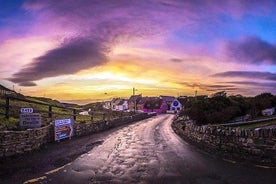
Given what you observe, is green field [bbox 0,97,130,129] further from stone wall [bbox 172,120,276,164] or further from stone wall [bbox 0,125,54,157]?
stone wall [bbox 172,120,276,164]

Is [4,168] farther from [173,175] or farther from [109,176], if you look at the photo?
[173,175]

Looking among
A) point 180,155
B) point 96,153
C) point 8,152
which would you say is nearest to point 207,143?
point 180,155

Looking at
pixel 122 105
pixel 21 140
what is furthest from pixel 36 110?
pixel 122 105

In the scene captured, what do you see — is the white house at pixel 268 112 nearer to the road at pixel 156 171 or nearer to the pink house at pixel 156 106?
the road at pixel 156 171

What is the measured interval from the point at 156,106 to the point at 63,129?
123035 millimetres

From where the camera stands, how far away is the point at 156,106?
144 metres

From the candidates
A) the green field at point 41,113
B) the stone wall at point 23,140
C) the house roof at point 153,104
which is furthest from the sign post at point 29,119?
the house roof at point 153,104

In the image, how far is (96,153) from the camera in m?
16.4

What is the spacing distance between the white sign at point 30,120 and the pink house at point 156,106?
402 ft

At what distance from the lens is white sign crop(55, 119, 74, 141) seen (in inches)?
822

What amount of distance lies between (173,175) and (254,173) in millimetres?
2487

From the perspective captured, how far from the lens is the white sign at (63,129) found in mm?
20867

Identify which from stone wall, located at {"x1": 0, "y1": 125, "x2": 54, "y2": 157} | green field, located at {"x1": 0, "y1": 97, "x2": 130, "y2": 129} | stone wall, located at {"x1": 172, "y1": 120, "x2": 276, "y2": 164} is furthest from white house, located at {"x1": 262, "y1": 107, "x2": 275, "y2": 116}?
stone wall, located at {"x1": 0, "y1": 125, "x2": 54, "y2": 157}

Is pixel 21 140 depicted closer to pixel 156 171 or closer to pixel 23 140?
pixel 23 140
